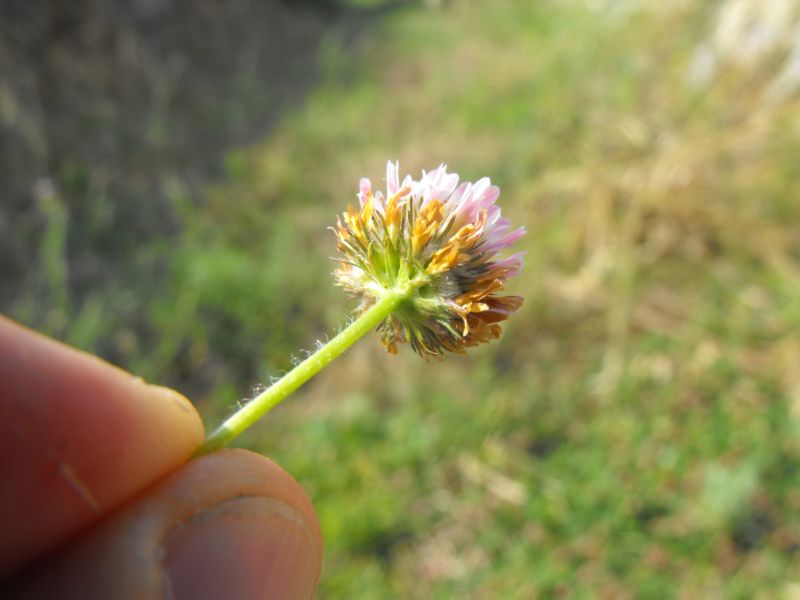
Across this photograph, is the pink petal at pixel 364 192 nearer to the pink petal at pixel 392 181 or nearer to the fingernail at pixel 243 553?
the pink petal at pixel 392 181

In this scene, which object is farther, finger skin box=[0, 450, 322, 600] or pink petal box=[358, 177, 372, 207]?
pink petal box=[358, 177, 372, 207]

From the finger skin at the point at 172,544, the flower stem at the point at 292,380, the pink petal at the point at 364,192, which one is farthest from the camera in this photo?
the pink petal at the point at 364,192

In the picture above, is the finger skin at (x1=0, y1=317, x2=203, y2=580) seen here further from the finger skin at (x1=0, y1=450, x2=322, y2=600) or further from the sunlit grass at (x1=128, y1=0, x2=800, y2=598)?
the sunlit grass at (x1=128, y1=0, x2=800, y2=598)

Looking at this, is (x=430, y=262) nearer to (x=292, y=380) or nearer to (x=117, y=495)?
(x=292, y=380)

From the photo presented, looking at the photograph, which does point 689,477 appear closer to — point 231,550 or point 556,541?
point 556,541

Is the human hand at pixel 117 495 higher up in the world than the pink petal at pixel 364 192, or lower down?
lower down

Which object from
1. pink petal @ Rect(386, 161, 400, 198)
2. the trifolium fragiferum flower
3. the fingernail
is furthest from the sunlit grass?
pink petal @ Rect(386, 161, 400, 198)

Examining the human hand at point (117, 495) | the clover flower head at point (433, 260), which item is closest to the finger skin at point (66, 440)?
the human hand at point (117, 495)

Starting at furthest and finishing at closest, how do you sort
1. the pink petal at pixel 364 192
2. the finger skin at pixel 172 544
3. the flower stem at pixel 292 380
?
1. the pink petal at pixel 364 192
2. the finger skin at pixel 172 544
3. the flower stem at pixel 292 380
